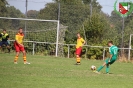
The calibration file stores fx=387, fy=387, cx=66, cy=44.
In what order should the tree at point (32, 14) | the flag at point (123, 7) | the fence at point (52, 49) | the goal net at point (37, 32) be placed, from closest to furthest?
the fence at point (52, 49) < the goal net at point (37, 32) < the tree at point (32, 14) < the flag at point (123, 7)

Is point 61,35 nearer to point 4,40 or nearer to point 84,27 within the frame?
point 84,27

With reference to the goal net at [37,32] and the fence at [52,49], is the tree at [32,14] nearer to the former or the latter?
the goal net at [37,32]

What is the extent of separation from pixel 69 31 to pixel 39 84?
2519cm

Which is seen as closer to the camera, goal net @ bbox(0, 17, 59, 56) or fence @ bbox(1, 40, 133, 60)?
fence @ bbox(1, 40, 133, 60)

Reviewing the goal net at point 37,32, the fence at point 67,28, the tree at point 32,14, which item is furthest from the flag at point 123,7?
the tree at point 32,14

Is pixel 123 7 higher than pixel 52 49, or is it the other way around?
pixel 123 7

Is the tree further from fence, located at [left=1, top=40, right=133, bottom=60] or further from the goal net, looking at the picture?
fence, located at [left=1, top=40, right=133, bottom=60]

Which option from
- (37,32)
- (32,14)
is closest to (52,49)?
(37,32)

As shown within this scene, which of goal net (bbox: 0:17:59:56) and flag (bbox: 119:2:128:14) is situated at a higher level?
flag (bbox: 119:2:128:14)

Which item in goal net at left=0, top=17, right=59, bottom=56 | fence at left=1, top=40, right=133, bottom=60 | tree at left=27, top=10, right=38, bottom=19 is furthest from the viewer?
tree at left=27, top=10, right=38, bottom=19

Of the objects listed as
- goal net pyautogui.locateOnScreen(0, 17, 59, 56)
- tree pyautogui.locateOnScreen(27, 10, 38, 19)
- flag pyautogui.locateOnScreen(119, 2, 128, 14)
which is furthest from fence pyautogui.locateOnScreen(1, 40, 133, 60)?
flag pyautogui.locateOnScreen(119, 2, 128, 14)

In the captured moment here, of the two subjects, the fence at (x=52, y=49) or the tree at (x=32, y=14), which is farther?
the tree at (x=32, y=14)

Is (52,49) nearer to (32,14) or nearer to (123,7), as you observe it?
(32,14)

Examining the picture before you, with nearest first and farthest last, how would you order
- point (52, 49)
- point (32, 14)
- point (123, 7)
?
1. point (52, 49)
2. point (32, 14)
3. point (123, 7)
